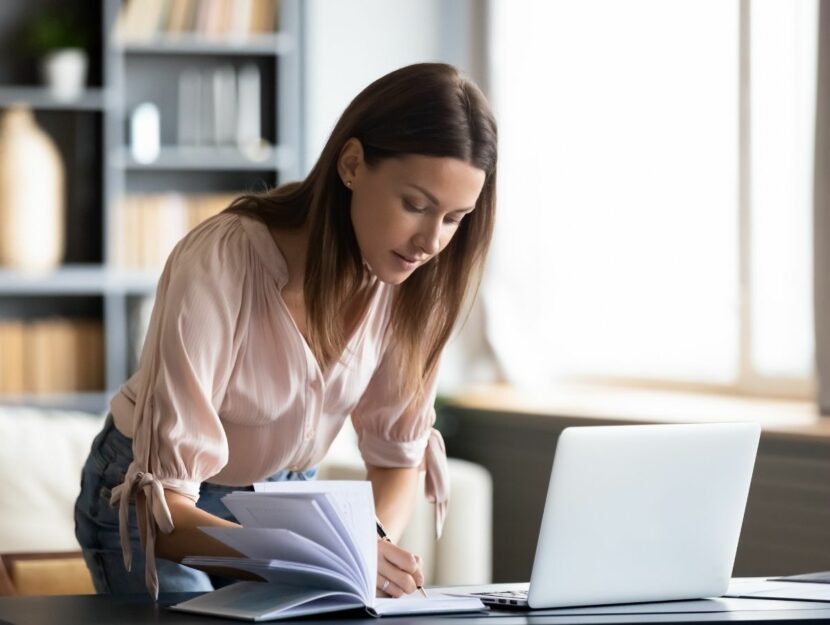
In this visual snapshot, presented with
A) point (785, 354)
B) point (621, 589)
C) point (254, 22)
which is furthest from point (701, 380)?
point (621, 589)

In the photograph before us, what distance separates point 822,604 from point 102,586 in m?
0.96

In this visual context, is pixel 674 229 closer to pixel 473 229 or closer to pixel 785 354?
pixel 785 354

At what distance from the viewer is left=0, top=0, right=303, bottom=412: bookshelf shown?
4.50 meters

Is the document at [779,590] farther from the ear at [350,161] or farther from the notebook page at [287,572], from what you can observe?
the ear at [350,161]

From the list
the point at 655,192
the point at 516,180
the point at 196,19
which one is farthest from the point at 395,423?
the point at 196,19

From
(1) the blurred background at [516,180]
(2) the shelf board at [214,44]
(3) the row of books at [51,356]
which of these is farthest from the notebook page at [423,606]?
(2) the shelf board at [214,44]

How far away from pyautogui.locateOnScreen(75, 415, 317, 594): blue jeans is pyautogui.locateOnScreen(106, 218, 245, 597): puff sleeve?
168 mm

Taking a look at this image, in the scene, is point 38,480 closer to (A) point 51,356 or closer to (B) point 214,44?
(A) point 51,356

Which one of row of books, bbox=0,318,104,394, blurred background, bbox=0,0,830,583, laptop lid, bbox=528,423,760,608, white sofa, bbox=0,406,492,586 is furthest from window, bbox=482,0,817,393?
laptop lid, bbox=528,423,760,608

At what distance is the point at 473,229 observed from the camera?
188cm

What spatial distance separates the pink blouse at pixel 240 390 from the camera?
1620 millimetres

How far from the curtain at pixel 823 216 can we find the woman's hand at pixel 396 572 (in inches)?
73.2

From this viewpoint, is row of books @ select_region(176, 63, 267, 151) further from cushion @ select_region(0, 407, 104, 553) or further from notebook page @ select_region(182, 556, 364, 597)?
notebook page @ select_region(182, 556, 364, 597)

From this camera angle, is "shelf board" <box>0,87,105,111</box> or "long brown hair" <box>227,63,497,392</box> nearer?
"long brown hair" <box>227,63,497,392</box>
